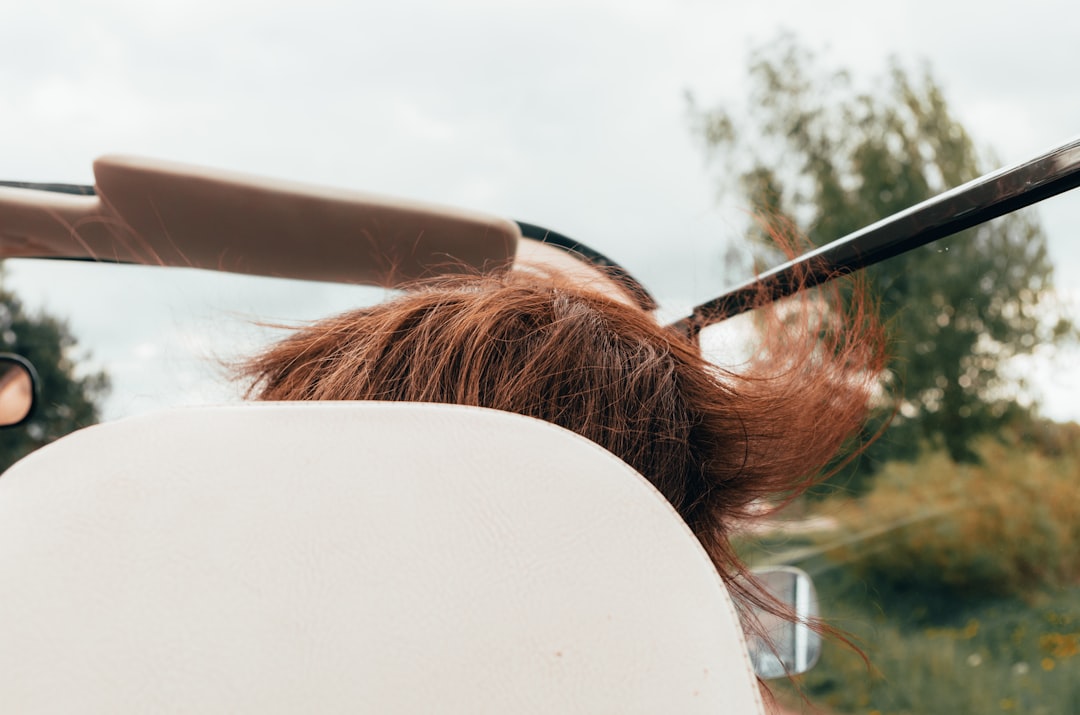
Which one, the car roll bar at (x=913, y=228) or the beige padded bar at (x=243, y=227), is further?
the beige padded bar at (x=243, y=227)

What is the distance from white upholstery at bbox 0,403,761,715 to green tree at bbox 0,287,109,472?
9.60 feet

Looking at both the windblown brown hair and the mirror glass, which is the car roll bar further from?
the mirror glass

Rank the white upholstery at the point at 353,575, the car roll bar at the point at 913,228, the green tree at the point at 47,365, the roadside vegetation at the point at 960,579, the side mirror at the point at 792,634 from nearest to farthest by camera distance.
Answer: the white upholstery at the point at 353,575, the car roll bar at the point at 913,228, the side mirror at the point at 792,634, the green tree at the point at 47,365, the roadside vegetation at the point at 960,579

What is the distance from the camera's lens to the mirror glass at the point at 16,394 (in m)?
1.64

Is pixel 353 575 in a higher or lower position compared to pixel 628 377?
lower

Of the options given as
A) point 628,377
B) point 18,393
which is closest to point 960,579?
point 628,377

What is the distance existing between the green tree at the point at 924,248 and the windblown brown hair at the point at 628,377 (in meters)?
2.65

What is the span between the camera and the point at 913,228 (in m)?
0.95

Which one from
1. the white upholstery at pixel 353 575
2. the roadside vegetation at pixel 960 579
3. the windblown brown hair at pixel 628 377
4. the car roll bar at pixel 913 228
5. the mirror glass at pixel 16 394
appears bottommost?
the roadside vegetation at pixel 960 579

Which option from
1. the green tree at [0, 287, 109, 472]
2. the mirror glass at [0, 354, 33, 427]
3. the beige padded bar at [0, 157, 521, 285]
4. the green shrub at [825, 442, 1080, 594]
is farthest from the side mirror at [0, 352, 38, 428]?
the green shrub at [825, 442, 1080, 594]

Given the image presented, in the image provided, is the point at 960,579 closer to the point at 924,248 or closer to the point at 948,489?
the point at 948,489

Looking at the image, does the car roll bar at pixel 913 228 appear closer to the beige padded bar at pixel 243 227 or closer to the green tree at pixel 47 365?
the beige padded bar at pixel 243 227

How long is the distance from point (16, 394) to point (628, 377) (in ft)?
4.92

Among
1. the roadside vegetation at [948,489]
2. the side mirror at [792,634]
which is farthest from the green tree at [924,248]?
the side mirror at [792,634]
